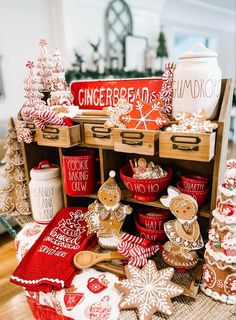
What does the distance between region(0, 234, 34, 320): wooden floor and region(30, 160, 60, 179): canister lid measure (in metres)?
0.82

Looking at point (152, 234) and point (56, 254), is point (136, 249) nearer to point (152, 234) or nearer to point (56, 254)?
point (152, 234)

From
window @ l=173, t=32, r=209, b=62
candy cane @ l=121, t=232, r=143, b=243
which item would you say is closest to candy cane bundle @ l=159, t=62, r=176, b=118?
candy cane @ l=121, t=232, r=143, b=243

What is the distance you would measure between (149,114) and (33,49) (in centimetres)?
272

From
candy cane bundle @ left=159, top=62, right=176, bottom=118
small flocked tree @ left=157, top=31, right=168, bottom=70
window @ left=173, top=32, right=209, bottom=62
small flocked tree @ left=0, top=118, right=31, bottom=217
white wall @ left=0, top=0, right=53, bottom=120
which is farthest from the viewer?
window @ left=173, top=32, right=209, bottom=62

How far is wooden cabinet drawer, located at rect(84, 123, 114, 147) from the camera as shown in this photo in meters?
1.02

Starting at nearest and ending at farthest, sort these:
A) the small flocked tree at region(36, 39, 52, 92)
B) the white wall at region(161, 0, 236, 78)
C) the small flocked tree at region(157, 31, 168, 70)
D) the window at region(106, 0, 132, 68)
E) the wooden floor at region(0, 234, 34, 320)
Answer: the small flocked tree at region(36, 39, 52, 92), the wooden floor at region(0, 234, 34, 320), the window at region(106, 0, 132, 68), the small flocked tree at region(157, 31, 168, 70), the white wall at region(161, 0, 236, 78)

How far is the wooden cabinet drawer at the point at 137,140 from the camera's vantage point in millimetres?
895

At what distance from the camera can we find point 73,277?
3.26ft

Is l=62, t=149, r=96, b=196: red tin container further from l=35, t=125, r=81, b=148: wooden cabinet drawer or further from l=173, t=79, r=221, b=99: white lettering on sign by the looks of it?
l=173, t=79, r=221, b=99: white lettering on sign

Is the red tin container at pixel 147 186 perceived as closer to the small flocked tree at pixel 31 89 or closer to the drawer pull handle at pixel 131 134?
the drawer pull handle at pixel 131 134

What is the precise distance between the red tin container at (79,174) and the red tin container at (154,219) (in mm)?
264

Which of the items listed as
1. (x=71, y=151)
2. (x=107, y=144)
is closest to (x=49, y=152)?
(x=71, y=151)

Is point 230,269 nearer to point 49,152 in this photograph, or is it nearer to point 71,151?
point 71,151

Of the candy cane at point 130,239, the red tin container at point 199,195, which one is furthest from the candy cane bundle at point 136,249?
the red tin container at point 199,195
